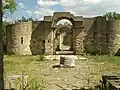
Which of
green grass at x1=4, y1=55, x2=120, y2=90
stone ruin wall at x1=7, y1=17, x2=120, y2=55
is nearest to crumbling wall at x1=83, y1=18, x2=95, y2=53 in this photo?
stone ruin wall at x1=7, y1=17, x2=120, y2=55

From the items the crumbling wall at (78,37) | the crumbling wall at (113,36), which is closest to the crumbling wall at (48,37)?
the crumbling wall at (78,37)

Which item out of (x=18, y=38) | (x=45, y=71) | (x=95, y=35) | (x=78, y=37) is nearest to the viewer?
(x=45, y=71)

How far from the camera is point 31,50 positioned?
27922 mm

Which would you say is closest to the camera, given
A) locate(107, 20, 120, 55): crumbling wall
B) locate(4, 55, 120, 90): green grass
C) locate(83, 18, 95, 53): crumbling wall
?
locate(4, 55, 120, 90): green grass

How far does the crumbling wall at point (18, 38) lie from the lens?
88.1 ft

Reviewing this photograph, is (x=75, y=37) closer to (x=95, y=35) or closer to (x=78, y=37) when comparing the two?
(x=78, y=37)

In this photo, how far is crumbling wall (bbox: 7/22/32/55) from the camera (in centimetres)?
2684

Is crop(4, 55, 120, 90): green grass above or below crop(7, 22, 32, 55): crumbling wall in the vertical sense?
below

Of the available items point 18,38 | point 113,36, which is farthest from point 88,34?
point 18,38

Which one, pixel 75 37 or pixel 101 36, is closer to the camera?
pixel 101 36

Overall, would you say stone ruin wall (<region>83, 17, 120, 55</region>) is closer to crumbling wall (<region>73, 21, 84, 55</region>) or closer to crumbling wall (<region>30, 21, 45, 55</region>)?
crumbling wall (<region>73, 21, 84, 55</region>)

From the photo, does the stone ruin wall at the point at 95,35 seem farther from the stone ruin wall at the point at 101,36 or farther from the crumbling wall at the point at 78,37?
the crumbling wall at the point at 78,37

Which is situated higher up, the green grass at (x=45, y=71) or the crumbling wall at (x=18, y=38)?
the crumbling wall at (x=18, y=38)

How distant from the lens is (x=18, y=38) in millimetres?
26844
